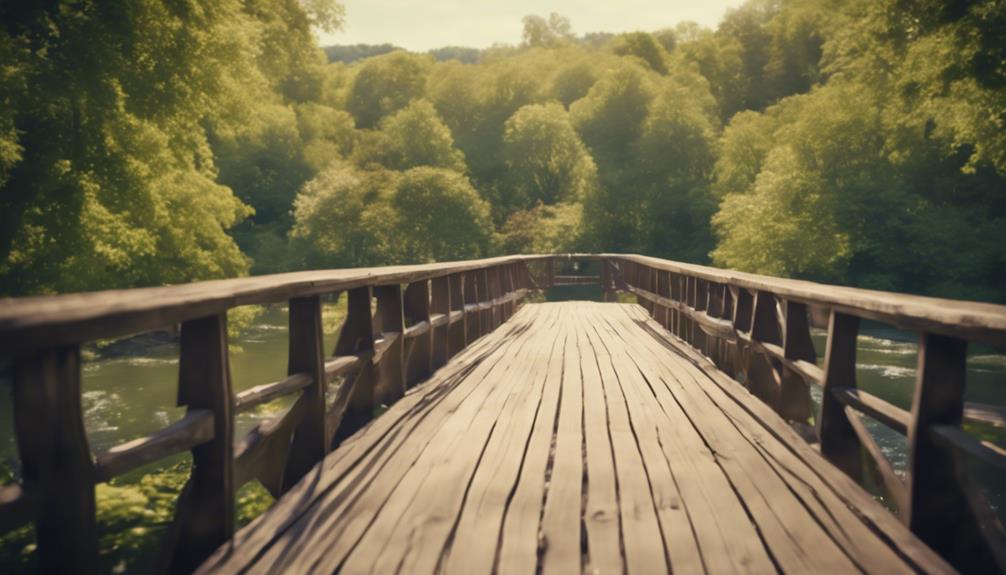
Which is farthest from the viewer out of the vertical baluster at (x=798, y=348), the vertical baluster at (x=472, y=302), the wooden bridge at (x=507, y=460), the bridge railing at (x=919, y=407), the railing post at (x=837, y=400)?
the vertical baluster at (x=472, y=302)

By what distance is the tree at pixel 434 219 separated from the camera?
4244cm

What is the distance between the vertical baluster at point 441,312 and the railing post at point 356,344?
2.70 meters

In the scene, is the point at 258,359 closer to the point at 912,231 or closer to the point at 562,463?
the point at 562,463

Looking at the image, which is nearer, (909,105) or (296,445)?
(296,445)

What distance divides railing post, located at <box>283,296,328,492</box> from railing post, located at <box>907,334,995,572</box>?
2.59 m

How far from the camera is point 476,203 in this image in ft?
147

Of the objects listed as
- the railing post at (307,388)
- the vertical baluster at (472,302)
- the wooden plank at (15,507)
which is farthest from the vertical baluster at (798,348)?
the vertical baluster at (472,302)

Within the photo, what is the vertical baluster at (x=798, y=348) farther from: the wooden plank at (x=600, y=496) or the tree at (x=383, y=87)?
the tree at (x=383, y=87)

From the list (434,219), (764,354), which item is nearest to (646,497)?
(764,354)

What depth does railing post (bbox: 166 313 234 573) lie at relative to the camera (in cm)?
260

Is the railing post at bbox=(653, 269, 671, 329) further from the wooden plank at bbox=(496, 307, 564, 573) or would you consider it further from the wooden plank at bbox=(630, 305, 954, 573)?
the wooden plank at bbox=(496, 307, 564, 573)

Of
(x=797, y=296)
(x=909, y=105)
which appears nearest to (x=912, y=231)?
(x=909, y=105)

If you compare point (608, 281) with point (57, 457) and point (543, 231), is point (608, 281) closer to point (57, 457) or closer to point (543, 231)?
point (57, 457)

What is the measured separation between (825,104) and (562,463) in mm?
37713
